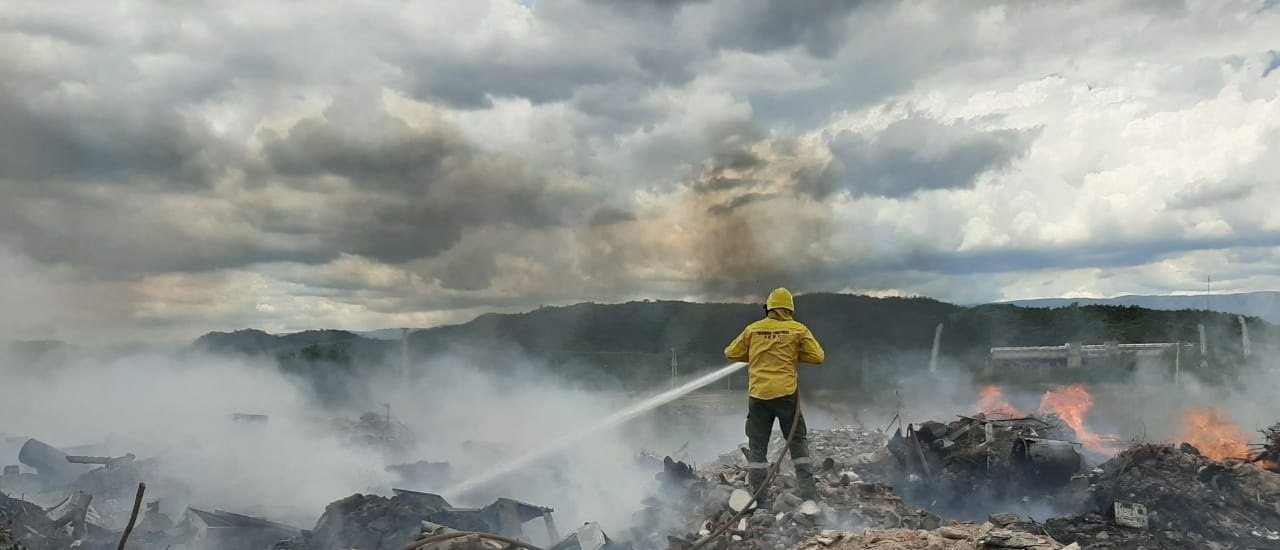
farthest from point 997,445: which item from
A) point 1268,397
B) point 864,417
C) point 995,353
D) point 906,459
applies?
point 995,353

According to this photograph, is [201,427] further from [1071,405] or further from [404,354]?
[1071,405]

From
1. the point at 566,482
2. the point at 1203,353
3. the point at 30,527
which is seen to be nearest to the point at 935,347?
the point at 1203,353

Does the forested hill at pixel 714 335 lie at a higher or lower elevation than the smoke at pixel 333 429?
higher

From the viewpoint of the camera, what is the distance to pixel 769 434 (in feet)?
31.1

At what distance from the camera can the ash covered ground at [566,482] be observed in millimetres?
8812

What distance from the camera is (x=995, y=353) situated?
88.1ft

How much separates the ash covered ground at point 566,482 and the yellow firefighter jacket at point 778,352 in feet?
4.35

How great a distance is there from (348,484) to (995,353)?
71.7 ft

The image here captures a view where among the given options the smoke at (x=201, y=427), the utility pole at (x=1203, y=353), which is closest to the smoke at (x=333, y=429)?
the smoke at (x=201, y=427)

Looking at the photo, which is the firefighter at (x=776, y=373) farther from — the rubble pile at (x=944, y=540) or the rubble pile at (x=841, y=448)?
the rubble pile at (x=944, y=540)

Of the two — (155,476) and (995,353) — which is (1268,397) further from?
(155,476)

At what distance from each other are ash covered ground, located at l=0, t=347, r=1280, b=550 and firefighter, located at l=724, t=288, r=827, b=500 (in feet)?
1.44

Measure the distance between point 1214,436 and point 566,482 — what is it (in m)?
13.2

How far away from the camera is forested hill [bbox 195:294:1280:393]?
2427cm
